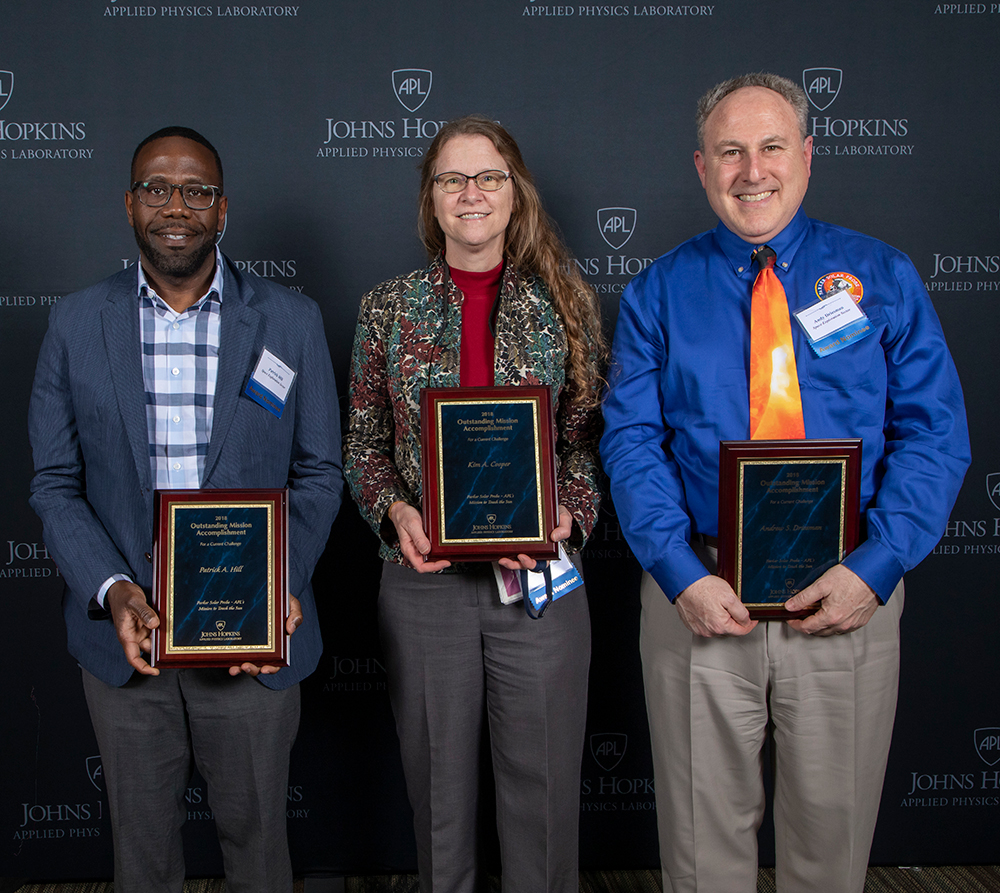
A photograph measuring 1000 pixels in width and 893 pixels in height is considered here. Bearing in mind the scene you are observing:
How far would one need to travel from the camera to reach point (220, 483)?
5.85 ft

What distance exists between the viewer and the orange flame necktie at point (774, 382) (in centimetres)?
172

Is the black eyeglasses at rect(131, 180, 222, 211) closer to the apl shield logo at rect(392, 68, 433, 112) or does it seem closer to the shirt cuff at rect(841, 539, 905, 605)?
the apl shield logo at rect(392, 68, 433, 112)

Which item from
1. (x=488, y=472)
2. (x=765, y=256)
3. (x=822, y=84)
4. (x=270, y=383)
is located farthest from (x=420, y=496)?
(x=822, y=84)

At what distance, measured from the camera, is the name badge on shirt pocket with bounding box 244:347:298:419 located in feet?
5.96

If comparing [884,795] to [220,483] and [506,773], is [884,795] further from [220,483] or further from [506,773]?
[220,483]

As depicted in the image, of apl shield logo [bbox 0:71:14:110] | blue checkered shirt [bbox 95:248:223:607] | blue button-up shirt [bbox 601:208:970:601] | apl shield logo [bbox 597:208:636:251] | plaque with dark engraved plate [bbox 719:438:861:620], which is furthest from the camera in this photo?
apl shield logo [bbox 597:208:636:251]

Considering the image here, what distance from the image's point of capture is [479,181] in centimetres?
188

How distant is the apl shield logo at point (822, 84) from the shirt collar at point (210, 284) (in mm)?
1902

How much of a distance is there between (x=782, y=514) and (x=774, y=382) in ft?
0.98

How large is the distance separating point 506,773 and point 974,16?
267 centimetres

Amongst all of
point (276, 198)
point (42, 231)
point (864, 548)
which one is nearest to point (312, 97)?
point (276, 198)

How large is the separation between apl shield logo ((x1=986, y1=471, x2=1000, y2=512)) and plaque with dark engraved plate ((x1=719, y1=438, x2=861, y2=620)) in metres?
1.39

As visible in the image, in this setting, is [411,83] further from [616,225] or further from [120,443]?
[120,443]

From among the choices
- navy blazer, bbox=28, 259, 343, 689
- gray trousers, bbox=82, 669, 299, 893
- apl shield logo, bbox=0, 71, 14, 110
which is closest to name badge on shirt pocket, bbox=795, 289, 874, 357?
navy blazer, bbox=28, 259, 343, 689
